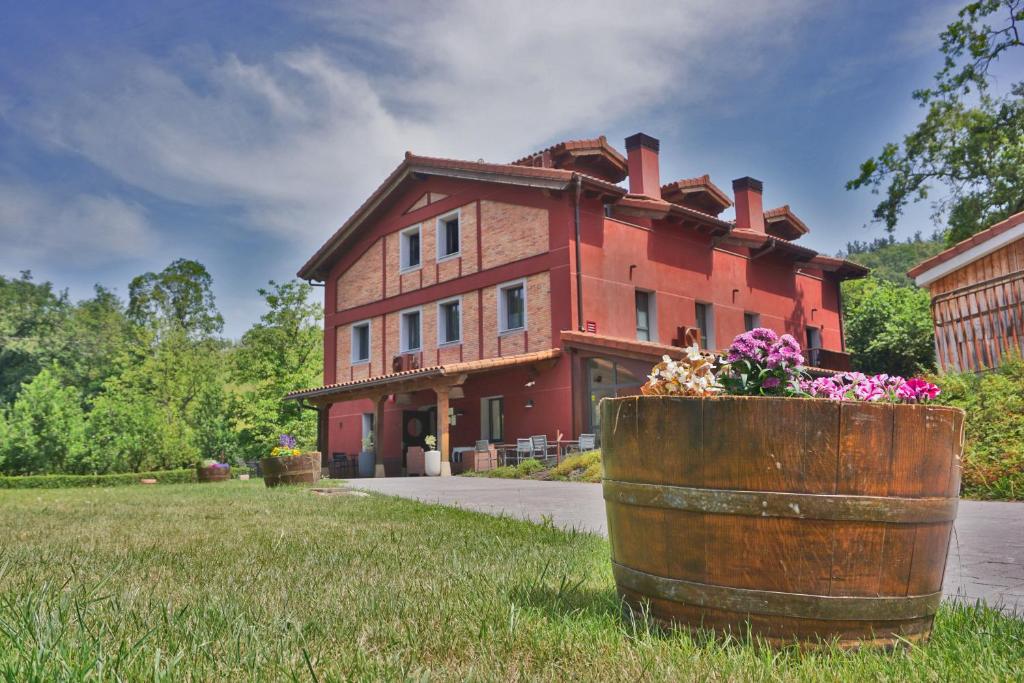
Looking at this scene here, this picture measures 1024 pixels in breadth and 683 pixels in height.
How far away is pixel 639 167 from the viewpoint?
22281 mm

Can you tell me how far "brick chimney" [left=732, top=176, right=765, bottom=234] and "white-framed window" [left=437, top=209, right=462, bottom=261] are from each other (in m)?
9.80

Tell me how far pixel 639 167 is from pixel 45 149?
35483mm

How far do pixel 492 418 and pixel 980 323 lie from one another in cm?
1290

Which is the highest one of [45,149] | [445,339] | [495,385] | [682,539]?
[45,149]

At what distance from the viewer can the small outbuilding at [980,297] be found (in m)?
11.4

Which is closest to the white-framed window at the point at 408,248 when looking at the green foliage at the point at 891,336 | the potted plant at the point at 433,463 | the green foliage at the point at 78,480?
the potted plant at the point at 433,463

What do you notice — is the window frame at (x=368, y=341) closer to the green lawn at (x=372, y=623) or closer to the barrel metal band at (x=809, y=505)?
the green lawn at (x=372, y=623)

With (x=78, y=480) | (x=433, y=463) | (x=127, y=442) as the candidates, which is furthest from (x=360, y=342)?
(x=78, y=480)

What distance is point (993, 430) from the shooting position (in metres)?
8.76

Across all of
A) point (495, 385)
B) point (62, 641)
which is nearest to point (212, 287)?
point (495, 385)

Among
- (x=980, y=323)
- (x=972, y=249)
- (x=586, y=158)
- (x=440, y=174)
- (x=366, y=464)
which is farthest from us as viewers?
(x=366, y=464)

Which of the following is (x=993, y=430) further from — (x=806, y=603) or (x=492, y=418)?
(x=492, y=418)

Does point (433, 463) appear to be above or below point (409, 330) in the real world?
below

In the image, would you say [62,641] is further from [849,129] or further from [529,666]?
[849,129]
